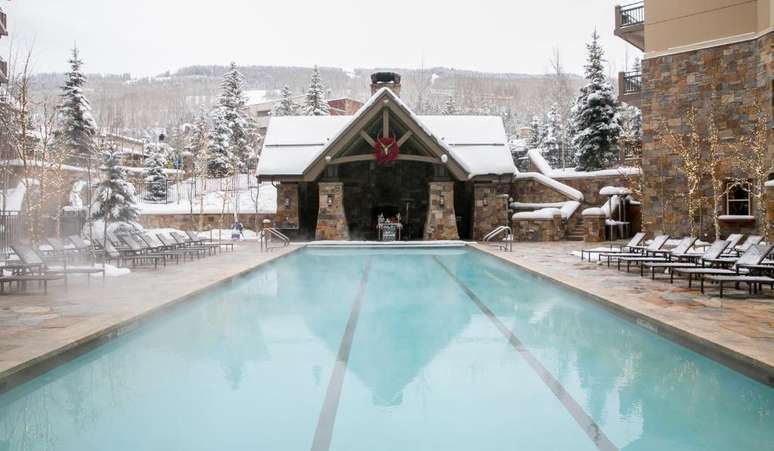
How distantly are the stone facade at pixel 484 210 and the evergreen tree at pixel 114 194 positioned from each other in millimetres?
14426

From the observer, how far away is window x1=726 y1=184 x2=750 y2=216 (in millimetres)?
18344

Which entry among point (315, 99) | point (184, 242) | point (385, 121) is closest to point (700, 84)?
point (385, 121)

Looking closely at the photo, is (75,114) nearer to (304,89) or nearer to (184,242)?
(184,242)

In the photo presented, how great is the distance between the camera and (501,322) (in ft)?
27.9

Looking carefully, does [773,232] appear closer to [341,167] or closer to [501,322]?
[501,322]

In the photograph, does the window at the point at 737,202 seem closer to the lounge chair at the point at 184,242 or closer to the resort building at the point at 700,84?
the resort building at the point at 700,84

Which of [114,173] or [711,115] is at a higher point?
[711,115]

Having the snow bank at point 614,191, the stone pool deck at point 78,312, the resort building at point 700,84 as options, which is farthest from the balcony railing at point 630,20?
the stone pool deck at point 78,312

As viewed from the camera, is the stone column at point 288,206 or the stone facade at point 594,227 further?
the stone column at point 288,206

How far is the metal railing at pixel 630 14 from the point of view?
20906 mm

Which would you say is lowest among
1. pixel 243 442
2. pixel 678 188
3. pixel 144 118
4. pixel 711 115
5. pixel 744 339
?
pixel 243 442

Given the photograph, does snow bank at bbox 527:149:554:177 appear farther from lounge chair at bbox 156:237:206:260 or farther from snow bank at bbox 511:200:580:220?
lounge chair at bbox 156:237:206:260

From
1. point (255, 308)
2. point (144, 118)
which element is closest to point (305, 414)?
point (255, 308)

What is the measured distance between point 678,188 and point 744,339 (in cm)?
1463
